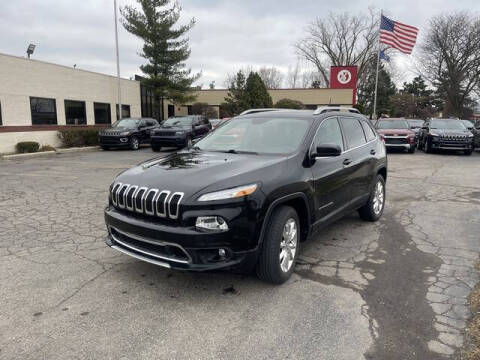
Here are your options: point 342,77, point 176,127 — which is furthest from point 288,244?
point 342,77

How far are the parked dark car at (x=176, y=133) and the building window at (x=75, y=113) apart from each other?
20.1ft

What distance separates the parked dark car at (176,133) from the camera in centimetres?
1711

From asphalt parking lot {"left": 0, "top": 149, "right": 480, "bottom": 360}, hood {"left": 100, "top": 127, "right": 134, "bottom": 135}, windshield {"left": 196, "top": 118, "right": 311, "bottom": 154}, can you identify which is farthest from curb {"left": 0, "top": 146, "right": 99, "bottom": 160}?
windshield {"left": 196, "top": 118, "right": 311, "bottom": 154}

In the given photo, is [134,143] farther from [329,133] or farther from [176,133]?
[329,133]

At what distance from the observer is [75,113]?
21.0 meters

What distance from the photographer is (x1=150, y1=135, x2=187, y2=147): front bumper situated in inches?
672

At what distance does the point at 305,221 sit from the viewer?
4000mm

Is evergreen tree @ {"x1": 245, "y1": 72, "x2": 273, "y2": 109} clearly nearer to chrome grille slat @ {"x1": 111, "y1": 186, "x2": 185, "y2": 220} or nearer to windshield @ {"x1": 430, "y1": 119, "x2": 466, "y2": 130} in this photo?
windshield @ {"x1": 430, "y1": 119, "x2": 466, "y2": 130}

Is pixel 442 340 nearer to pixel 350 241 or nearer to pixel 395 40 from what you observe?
pixel 350 241

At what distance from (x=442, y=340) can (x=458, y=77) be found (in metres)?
47.1

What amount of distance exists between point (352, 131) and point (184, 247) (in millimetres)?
3282

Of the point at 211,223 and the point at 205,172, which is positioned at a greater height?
the point at 205,172

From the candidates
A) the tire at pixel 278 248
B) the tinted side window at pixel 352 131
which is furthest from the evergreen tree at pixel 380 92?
the tire at pixel 278 248

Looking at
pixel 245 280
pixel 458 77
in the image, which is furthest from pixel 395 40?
pixel 458 77
